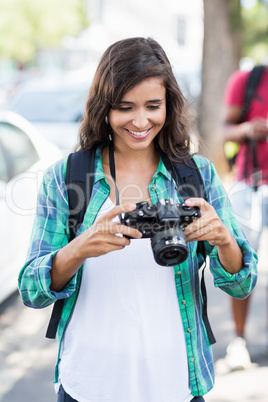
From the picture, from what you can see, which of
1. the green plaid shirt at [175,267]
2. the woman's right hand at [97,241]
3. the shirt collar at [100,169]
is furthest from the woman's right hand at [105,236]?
the shirt collar at [100,169]

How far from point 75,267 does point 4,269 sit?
295 cm

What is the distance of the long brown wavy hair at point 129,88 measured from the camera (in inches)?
68.4

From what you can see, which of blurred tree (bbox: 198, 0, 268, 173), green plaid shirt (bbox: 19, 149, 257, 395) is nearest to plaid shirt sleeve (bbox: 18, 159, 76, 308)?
green plaid shirt (bbox: 19, 149, 257, 395)

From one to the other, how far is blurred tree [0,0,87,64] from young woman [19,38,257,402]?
129ft

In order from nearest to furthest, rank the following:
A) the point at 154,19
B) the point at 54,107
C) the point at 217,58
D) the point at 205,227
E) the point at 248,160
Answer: the point at 205,227 → the point at 248,160 → the point at 54,107 → the point at 217,58 → the point at 154,19

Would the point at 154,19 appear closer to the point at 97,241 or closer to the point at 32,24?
the point at 32,24

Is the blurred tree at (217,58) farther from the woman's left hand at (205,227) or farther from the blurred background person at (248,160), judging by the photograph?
the woman's left hand at (205,227)

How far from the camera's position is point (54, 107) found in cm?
790

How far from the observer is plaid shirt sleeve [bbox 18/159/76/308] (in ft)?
5.41

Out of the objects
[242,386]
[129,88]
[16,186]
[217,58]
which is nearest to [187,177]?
[129,88]

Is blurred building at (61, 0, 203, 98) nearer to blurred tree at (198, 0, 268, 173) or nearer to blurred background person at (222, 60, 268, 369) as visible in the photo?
blurred tree at (198, 0, 268, 173)

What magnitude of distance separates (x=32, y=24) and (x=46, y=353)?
129 feet

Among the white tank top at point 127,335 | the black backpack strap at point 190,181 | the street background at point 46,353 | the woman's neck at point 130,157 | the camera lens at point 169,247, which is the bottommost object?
Answer: the street background at point 46,353

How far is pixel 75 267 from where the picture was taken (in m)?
1.62
